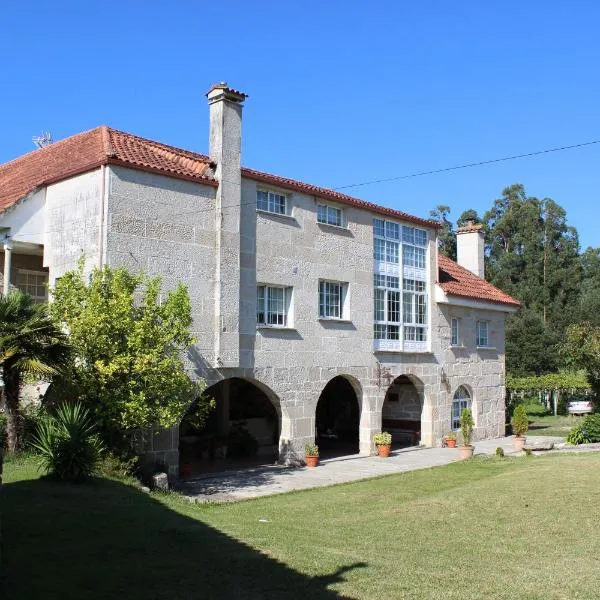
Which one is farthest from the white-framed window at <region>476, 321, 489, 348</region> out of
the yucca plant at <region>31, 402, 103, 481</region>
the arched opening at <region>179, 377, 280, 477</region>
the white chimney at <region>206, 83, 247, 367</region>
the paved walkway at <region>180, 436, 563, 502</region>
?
the yucca plant at <region>31, 402, 103, 481</region>

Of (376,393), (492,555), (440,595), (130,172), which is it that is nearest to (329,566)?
(440,595)

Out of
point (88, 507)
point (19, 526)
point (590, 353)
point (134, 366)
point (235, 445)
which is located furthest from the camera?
point (590, 353)

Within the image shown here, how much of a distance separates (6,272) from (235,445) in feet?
30.3

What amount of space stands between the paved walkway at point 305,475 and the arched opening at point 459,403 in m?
2.39

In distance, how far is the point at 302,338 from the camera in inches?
794

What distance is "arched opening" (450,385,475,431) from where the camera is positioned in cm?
2716

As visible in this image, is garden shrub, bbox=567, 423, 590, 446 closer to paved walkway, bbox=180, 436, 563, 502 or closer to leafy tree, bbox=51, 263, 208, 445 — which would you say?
paved walkway, bbox=180, 436, 563, 502

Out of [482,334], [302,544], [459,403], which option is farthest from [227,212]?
[482,334]

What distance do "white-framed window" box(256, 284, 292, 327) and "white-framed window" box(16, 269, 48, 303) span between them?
5592 millimetres

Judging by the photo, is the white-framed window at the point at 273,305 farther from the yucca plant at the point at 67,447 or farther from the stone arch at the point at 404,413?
the stone arch at the point at 404,413

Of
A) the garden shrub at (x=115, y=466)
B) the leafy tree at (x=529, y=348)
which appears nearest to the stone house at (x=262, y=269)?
the garden shrub at (x=115, y=466)

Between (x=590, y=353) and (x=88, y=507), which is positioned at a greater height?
(x=590, y=353)

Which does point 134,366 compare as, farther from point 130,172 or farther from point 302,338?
point 302,338

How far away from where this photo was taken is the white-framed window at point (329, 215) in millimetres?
21375
